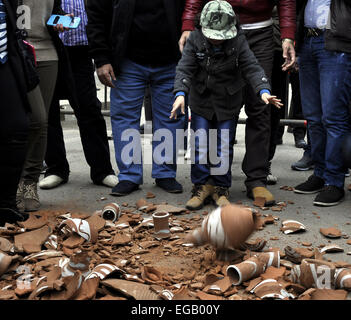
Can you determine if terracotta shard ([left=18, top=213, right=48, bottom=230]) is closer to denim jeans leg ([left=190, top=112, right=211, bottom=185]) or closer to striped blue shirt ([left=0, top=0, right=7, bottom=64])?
striped blue shirt ([left=0, top=0, right=7, bottom=64])

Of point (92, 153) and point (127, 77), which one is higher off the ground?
point (127, 77)

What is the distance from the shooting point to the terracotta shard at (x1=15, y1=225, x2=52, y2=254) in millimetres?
3132

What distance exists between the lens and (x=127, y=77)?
4570 mm

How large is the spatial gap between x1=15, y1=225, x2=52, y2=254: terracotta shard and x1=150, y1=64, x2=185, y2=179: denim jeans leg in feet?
5.05

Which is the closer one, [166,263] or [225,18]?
[166,263]

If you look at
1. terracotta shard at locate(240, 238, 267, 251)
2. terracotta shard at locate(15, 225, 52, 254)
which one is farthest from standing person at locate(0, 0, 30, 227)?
terracotta shard at locate(240, 238, 267, 251)

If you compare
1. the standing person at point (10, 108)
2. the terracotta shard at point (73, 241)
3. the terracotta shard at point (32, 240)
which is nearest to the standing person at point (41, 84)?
the standing person at point (10, 108)

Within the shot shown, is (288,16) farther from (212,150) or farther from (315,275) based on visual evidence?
(315,275)

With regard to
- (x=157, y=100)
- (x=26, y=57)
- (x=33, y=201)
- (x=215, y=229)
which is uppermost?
(x=26, y=57)

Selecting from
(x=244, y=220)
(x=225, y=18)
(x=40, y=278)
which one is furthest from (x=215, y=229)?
(x=225, y=18)

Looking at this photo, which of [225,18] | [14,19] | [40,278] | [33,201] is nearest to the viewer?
[40,278]

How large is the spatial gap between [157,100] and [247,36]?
958 mm
